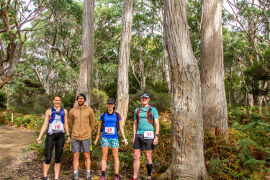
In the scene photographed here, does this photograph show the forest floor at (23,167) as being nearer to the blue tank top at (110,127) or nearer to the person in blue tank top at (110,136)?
the person in blue tank top at (110,136)

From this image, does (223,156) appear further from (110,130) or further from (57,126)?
(57,126)

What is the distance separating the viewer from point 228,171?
4.09 metres

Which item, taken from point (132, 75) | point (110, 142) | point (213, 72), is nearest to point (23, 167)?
point (110, 142)

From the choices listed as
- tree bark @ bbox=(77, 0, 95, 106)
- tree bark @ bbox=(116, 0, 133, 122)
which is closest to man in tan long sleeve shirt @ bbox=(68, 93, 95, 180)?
tree bark @ bbox=(77, 0, 95, 106)

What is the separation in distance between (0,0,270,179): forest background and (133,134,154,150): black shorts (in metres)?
0.84

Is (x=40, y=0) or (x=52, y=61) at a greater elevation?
(x=40, y=0)

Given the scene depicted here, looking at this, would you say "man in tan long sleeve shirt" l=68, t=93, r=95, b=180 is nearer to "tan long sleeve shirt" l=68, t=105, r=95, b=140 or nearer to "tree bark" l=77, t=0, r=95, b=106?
"tan long sleeve shirt" l=68, t=105, r=95, b=140

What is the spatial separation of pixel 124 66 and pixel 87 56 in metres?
1.93

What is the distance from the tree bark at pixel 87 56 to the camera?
7789 mm

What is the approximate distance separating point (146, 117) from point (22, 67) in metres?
18.6

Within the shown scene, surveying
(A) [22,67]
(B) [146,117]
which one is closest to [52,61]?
(A) [22,67]

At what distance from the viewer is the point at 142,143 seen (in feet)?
13.4

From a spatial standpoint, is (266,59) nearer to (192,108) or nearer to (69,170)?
(192,108)

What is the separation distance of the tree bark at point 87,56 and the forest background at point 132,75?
201 cm
